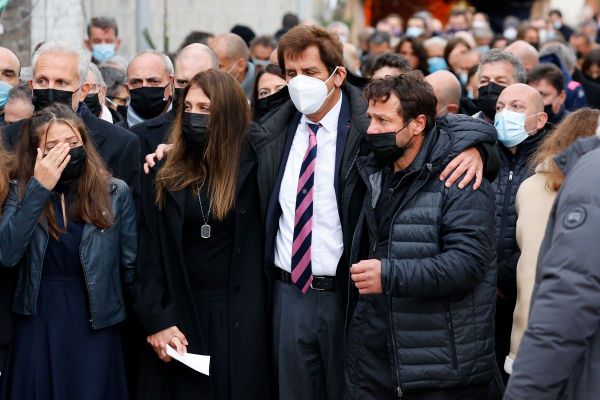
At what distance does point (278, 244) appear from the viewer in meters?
5.41

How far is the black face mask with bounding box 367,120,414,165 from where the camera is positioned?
16.2ft

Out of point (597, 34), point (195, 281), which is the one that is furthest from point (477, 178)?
point (597, 34)

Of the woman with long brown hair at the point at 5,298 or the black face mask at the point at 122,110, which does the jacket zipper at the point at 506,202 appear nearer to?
the woman with long brown hair at the point at 5,298

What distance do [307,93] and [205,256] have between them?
97 centimetres

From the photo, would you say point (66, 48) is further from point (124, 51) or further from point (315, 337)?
point (124, 51)

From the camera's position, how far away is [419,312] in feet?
15.8

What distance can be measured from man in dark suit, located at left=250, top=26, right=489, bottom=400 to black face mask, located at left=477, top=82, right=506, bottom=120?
1.95 metres

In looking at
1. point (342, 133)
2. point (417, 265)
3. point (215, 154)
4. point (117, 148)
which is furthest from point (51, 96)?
point (417, 265)

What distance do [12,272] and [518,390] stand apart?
8.89 ft

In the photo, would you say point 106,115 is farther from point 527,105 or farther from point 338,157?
point 527,105

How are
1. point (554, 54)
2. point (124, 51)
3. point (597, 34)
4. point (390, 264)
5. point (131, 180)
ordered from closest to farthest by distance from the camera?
point (390, 264), point (131, 180), point (554, 54), point (124, 51), point (597, 34)

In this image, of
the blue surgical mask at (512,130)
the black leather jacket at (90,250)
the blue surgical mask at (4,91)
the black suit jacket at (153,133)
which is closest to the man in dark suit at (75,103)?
the black suit jacket at (153,133)

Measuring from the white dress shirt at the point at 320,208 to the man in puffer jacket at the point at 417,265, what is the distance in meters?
0.26

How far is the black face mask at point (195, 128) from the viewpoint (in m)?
5.27
